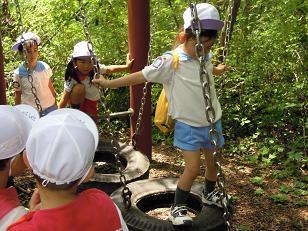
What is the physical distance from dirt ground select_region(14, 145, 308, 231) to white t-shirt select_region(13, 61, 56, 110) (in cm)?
80

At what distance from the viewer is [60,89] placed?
6137mm

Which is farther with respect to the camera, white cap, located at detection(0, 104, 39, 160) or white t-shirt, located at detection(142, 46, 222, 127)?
white t-shirt, located at detection(142, 46, 222, 127)

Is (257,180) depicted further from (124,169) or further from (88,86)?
(88,86)

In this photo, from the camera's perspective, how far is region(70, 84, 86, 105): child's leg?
3.66 metres

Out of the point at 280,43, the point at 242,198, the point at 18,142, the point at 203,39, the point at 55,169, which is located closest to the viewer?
the point at 55,169

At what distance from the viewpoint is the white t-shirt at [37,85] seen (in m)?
3.68

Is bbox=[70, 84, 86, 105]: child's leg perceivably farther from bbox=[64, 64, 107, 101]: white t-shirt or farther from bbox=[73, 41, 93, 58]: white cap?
bbox=[73, 41, 93, 58]: white cap

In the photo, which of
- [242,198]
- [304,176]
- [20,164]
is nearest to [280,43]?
[304,176]

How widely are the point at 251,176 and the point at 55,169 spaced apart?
335 cm

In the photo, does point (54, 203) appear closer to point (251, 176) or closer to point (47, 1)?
point (251, 176)

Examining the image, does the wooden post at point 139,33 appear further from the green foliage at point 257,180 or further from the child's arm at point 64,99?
the green foliage at point 257,180

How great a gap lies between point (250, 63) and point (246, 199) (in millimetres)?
2396

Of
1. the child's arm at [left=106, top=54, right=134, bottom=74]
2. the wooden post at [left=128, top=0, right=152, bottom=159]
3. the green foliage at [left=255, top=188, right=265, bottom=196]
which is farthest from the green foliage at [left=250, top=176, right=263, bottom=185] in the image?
the child's arm at [left=106, top=54, right=134, bottom=74]

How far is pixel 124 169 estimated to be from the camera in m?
3.83
